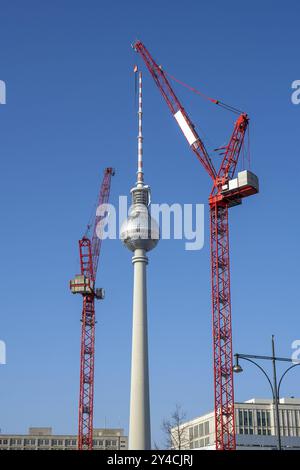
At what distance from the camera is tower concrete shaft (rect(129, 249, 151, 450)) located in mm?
100312

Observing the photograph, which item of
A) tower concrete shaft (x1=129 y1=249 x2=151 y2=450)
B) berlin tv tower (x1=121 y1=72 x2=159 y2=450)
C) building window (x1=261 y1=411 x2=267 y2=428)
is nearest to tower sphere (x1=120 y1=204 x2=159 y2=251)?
berlin tv tower (x1=121 y1=72 x2=159 y2=450)

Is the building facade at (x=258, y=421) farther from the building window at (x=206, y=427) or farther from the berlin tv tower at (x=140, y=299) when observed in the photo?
the berlin tv tower at (x=140, y=299)

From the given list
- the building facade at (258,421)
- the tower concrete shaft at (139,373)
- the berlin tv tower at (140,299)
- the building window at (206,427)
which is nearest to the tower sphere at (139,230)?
the berlin tv tower at (140,299)

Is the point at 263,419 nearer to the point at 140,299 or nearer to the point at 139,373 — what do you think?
the point at 139,373

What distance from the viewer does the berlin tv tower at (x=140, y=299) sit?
10094 centimetres

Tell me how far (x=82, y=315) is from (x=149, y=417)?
59.9 m

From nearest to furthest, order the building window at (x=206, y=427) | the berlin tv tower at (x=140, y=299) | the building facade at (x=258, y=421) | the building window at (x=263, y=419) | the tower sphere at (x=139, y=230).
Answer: the berlin tv tower at (x=140, y=299) < the tower sphere at (x=139, y=230) < the building facade at (x=258, y=421) < the building window at (x=263, y=419) < the building window at (x=206, y=427)

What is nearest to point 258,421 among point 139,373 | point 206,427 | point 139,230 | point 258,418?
point 258,418

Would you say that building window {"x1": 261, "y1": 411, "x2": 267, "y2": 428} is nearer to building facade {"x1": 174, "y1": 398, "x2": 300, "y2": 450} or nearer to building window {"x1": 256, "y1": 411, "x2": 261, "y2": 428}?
building facade {"x1": 174, "y1": 398, "x2": 300, "y2": 450}

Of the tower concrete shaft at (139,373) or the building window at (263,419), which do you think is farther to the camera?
the building window at (263,419)

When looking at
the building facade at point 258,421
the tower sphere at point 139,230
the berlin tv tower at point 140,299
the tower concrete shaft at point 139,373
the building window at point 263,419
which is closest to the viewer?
the tower concrete shaft at point 139,373

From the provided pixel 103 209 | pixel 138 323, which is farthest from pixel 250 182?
pixel 103 209

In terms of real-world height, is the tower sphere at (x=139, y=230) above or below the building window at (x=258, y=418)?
above
